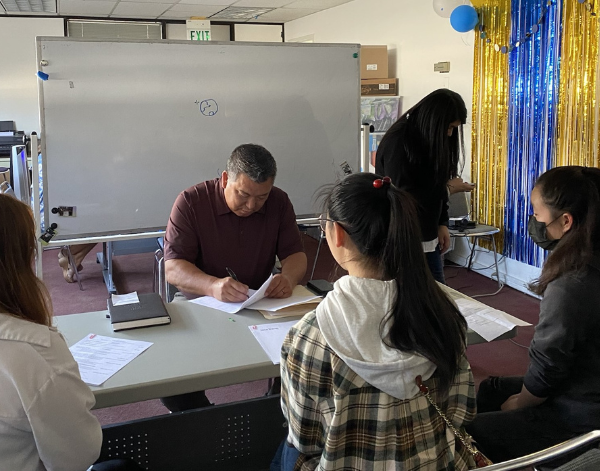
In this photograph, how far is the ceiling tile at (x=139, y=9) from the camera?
6996mm

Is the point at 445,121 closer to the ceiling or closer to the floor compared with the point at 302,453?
closer to the ceiling

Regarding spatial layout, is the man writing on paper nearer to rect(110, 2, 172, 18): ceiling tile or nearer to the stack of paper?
the stack of paper

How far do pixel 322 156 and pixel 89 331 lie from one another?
6.69 ft

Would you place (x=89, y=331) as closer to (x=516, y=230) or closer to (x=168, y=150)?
(x=168, y=150)

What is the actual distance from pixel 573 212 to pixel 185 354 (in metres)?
1.06

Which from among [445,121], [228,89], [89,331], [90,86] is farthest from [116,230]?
[445,121]

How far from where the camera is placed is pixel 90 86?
2.84m

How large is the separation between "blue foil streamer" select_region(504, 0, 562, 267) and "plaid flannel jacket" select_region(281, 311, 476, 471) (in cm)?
332

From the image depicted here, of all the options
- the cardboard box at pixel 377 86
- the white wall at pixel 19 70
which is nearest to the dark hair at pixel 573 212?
the cardboard box at pixel 377 86

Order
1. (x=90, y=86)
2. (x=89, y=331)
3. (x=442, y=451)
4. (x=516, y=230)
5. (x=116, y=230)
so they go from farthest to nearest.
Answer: (x=516, y=230) → (x=116, y=230) → (x=90, y=86) → (x=89, y=331) → (x=442, y=451)

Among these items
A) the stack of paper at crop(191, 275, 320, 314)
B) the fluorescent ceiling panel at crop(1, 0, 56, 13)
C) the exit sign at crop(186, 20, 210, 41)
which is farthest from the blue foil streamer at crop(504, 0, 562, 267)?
the fluorescent ceiling panel at crop(1, 0, 56, 13)

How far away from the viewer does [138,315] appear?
1699 mm

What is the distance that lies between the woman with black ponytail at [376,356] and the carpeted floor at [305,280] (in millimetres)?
368

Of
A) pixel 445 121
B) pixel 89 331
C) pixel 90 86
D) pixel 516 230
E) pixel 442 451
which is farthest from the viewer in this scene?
pixel 516 230
